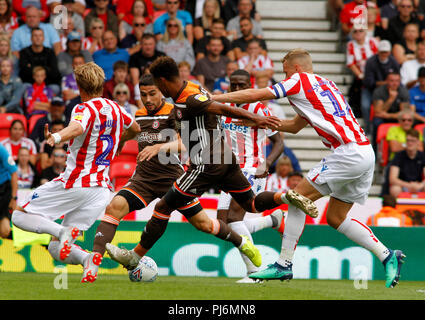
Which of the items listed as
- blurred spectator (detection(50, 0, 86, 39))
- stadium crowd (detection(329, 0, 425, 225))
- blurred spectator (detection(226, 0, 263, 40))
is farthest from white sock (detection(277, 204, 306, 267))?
blurred spectator (detection(50, 0, 86, 39))

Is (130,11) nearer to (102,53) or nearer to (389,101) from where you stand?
(102,53)

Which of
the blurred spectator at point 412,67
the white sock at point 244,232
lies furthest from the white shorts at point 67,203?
the blurred spectator at point 412,67

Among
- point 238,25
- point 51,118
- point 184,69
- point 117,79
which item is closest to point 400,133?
point 184,69

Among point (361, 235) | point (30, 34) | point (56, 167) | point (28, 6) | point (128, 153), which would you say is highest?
point (28, 6)

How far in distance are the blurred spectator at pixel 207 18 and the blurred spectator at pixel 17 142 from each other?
4.49 metres

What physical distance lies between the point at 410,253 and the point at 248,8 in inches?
292

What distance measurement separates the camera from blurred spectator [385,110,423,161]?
49.4 feet

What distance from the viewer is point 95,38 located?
16.6m

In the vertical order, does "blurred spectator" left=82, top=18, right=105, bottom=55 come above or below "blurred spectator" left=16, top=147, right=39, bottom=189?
above

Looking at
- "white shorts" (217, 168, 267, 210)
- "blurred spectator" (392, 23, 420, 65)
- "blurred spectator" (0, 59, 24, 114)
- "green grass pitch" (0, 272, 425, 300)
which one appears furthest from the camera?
"blurred spectator" (392, 23, 420, 65)

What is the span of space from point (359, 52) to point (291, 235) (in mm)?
9300

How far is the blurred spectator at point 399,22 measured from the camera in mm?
17578

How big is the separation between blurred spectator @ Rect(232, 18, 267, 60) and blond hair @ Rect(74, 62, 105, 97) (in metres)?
8.44

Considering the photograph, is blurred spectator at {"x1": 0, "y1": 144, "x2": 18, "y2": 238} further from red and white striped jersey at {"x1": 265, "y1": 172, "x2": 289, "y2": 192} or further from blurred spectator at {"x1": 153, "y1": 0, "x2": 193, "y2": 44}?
blurred spectator at {"x1": 153, "y1": 0, "x2": 193, "y2": 44}
